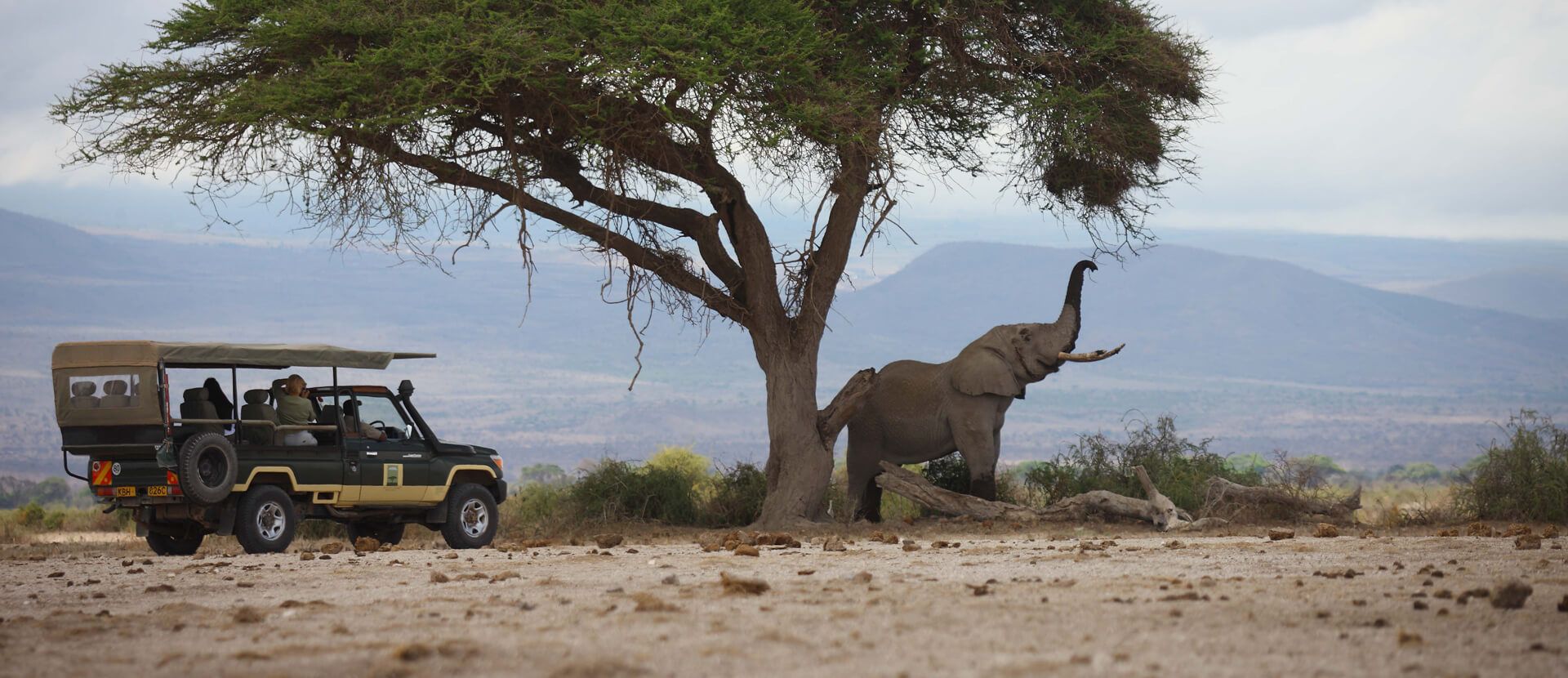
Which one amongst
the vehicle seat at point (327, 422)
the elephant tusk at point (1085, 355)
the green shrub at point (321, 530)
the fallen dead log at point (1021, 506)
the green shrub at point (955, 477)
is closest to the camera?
the vehicle seat at point (327, 422)

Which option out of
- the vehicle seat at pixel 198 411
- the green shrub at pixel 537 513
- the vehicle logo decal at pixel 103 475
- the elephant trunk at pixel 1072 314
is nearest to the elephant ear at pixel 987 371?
the elephant trunk at pixel 1072 314

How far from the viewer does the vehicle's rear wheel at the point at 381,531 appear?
57.1 feet

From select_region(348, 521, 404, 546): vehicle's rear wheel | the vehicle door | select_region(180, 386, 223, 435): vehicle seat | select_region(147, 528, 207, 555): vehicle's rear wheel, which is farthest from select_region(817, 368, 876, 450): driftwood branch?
select_region(147, 528, 207, 555): vehicle's rear wheel

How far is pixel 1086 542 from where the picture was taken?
14.4 m

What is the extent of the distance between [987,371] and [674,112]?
5.42 metres

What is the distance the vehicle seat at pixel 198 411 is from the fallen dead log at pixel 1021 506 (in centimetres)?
781

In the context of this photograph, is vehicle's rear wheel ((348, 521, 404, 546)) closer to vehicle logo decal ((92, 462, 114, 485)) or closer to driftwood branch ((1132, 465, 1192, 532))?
vehicle logo decal ((92, 462, 114, 485))

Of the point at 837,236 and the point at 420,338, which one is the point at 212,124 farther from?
the point at 420,338

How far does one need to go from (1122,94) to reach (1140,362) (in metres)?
170

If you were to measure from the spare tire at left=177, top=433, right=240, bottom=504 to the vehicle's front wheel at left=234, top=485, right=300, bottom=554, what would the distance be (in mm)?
328

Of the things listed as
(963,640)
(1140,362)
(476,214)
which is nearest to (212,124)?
(476,214)

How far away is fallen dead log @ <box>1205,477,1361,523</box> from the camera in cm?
1856

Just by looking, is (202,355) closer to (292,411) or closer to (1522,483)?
(292,411)

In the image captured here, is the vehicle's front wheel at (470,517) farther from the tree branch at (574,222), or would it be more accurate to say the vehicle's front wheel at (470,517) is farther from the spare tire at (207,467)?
the tree branch at (574,222)
